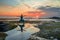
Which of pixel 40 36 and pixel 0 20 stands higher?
pixel 0 20

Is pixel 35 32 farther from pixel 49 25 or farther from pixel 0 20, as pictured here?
pixel 0 20

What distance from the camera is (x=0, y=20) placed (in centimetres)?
214

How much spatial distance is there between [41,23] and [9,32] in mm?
528

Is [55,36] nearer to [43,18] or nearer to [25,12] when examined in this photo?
[43,18]

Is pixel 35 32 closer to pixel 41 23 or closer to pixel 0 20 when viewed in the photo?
pixel 41 23

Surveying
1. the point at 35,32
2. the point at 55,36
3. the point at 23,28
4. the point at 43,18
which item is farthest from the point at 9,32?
the point at 55,36

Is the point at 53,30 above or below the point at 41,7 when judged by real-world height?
below

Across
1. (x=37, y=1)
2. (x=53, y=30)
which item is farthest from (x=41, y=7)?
(x=53, y=30)

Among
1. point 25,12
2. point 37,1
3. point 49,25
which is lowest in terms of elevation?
point 49,25

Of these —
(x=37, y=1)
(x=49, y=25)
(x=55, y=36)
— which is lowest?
(x=55, y=36)

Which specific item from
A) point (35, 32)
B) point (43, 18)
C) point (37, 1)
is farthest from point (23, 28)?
point (37, 1)

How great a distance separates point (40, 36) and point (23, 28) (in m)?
0.30

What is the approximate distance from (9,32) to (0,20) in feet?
0.81

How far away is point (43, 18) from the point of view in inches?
84.4
